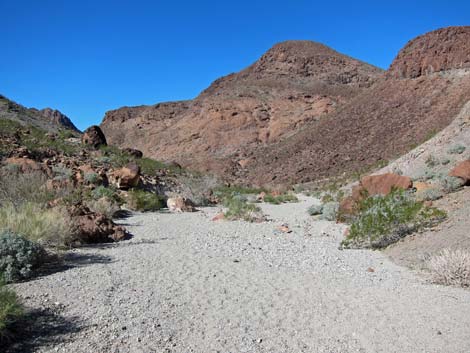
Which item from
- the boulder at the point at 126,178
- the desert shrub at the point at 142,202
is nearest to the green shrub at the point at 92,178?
the boulder at the point at 126,178

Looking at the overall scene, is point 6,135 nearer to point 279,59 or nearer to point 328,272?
point 328,272

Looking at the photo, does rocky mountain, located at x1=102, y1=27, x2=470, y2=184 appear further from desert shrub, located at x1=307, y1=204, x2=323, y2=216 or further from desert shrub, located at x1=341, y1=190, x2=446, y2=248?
desert shrub, located at x1=341, y1=190, x2=446, y2=248

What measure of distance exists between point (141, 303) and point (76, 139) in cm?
2239

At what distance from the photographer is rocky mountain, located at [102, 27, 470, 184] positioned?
35.6 metres

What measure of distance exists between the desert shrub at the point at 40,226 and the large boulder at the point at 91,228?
1.40 feet

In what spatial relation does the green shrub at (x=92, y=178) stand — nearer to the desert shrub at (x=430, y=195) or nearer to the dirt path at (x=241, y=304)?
the dirt path at (x=241, y=304)

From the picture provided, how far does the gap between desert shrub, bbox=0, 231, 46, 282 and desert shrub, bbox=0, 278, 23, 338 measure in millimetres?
1322

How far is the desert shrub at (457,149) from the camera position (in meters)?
16.8

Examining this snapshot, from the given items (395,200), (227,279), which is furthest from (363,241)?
(227,279)

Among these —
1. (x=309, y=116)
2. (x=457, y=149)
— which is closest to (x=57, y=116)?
(x=309, y=116)

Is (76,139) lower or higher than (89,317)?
higher

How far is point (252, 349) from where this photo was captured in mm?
3830

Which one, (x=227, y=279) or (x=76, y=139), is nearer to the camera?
(x=227, y=279)

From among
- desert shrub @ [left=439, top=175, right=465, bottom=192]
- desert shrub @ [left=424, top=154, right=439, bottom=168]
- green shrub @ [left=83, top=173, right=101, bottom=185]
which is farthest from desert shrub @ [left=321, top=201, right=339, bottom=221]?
green shrub @ [left=83, top=173, right=101, bottom=185]
